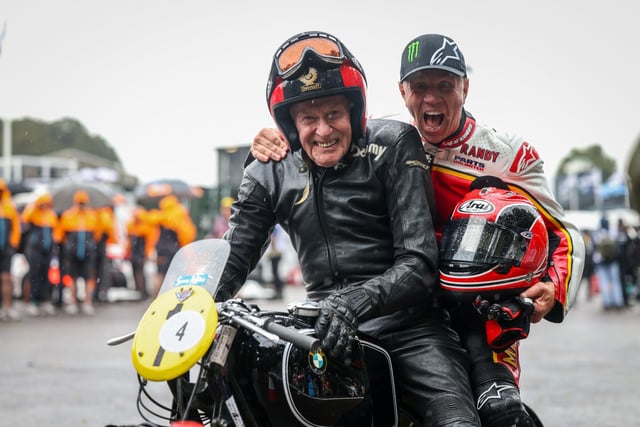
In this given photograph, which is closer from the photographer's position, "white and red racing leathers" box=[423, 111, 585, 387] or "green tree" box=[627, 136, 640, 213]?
"green tree" box=[627, 136, 640, 213]

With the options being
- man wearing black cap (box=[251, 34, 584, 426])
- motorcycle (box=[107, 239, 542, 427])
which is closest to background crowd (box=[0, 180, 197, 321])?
man wearing black cap (box=[251, 34, 584, 426])

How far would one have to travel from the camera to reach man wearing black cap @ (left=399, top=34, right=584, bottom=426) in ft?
12.7

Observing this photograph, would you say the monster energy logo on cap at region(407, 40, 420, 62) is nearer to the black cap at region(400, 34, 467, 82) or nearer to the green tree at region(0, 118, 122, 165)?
the black cap at region(400, 34, 467, 82)

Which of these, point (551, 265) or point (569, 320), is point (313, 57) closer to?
point (551, 265)

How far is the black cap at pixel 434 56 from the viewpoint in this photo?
3.90 m

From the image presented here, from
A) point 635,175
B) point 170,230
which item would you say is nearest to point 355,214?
point 635,175

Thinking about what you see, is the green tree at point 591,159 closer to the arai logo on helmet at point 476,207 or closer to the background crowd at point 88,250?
the background crowd at point 88,250

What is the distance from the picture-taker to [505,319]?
137 inches

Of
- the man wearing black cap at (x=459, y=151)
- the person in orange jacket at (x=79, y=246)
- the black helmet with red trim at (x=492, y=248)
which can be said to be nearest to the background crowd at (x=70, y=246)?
the person in orange jacket at (x=79, y=246)

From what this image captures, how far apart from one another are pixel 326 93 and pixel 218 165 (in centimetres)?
1200

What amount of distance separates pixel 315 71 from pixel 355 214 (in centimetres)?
54

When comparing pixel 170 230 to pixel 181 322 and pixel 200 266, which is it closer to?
pixel 200 266

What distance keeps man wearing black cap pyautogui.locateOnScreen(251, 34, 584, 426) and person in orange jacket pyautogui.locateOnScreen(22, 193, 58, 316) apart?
13596 millimetres

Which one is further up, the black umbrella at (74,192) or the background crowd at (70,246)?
the black umbrella at (74,192)
